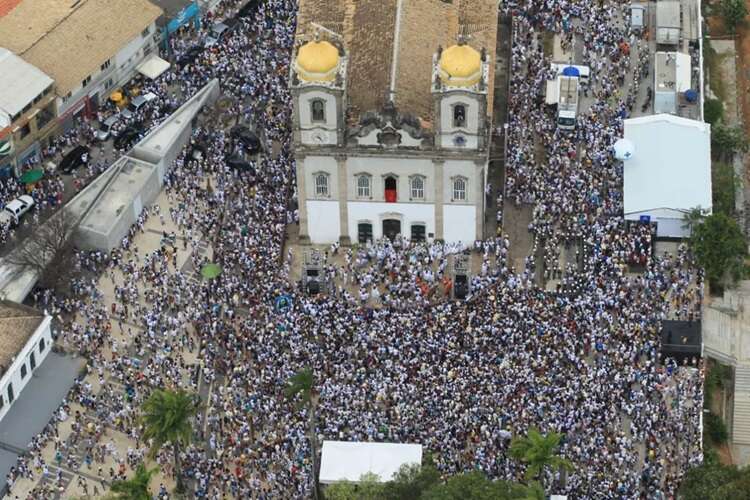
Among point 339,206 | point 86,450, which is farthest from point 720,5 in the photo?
point 86,450

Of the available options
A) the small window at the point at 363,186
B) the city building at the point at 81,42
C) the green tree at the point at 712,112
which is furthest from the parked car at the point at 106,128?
the green tree at the point at 712,112

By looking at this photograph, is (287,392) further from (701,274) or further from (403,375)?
(701,274)

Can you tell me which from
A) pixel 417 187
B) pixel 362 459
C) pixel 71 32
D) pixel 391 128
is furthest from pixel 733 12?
pixel 362 459

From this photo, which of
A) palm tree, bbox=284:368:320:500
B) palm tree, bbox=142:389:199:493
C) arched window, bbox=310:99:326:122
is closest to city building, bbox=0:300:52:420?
palm tree, bbox=142:389:199:493

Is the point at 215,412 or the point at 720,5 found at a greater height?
the point at 720,5

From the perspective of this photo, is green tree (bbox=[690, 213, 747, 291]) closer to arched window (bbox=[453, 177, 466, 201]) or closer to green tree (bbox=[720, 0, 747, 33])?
arched window (bbox=[453, 177, 466, 201])
